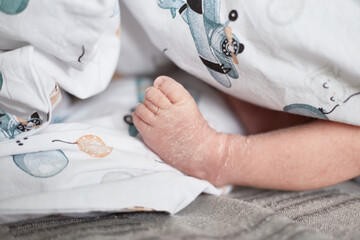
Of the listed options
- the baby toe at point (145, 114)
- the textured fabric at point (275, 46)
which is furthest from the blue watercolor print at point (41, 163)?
the textured fabric at point (275, 46)

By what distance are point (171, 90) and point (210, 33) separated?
0.11 meters

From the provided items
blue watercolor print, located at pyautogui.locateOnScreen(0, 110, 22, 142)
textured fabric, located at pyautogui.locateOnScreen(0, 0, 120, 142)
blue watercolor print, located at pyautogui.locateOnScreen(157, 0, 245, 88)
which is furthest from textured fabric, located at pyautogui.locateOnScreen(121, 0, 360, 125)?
blue watercolor print, located at pyautogui.locateOnScreen(0, 110, 22, 142)

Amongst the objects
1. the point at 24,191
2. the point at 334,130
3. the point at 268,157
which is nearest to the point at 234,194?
the point at 268,157

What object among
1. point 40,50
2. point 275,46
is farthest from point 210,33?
point 40,50

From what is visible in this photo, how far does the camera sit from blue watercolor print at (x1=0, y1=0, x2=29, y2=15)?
462mm

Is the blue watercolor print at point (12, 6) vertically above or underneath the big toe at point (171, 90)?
above

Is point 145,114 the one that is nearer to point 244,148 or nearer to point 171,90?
point 171,90

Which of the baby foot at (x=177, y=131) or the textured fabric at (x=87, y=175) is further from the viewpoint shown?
the baby foot at (x=177, y=131)

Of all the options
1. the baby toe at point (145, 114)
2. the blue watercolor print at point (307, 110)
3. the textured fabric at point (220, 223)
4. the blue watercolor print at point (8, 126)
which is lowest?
the textured fabric at point (220, 223)

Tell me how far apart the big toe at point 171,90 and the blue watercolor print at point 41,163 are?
18 cm

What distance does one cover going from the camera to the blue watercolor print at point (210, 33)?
52cm

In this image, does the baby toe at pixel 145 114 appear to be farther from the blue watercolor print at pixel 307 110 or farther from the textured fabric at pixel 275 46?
the blue watercolor print at pixel 307 110

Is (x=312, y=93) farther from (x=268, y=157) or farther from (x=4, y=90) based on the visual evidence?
(x=4, y=90)

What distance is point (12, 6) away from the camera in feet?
1.52
